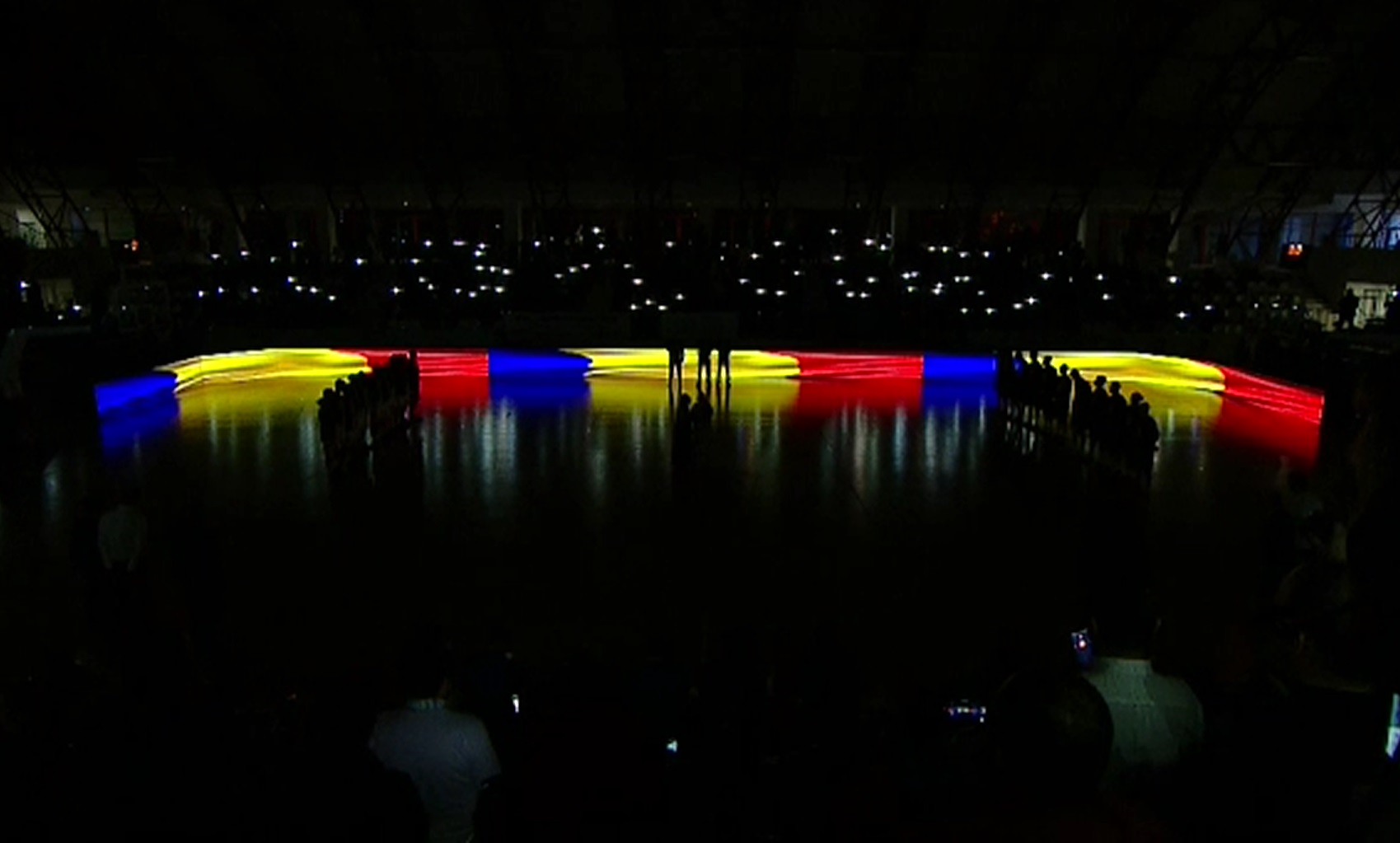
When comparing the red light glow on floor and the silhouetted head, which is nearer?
the silhouetted head

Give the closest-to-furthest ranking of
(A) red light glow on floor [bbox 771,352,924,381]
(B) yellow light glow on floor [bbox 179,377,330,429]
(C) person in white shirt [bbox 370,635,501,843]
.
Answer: (C) person in white shirt [bbox 370,635,501,843]
(B) yellow light glow on floor [bbox 179,377,330,429]
(A) red light glow on floor [bbox 771,352,924,381]

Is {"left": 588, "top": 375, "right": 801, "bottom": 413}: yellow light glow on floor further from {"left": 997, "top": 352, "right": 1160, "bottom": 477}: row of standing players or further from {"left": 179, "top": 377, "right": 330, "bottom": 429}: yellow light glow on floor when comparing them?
{"left": 179, "top": 377, "right": 330, "bottom": 429}: yellow light glow on floor

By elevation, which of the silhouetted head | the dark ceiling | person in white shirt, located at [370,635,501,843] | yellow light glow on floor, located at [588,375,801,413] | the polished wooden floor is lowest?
the polished wooden floor

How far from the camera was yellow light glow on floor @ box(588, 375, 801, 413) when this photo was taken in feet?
66.1

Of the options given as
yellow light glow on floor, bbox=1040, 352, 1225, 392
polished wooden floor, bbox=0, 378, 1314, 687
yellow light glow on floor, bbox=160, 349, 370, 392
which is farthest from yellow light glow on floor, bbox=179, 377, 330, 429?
yellow light glow on floor, bbox=1040, 352, 1225, 392

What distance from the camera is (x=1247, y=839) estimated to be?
10.8 feet

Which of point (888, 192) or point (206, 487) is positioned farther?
point (888, 192)

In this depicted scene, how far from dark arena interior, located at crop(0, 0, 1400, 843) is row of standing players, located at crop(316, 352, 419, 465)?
0.09 meters

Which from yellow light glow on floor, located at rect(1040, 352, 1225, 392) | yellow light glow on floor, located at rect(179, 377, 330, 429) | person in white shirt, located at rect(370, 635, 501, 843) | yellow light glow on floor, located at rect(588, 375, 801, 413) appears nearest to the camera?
person in white shirt, located at rect(370, 635, 501, 843)

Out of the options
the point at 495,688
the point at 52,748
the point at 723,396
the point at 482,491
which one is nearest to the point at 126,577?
the point at 495,688

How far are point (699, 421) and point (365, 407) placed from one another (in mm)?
4350

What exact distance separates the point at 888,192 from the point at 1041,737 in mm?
30151

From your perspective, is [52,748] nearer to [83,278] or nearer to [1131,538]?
[1131,538]

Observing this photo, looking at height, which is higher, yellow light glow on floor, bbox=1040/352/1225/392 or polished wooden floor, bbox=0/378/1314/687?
yellow light glow on floor, bbox=1040/352/1225/392
